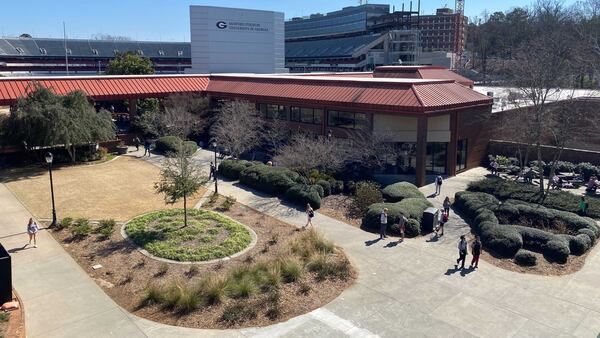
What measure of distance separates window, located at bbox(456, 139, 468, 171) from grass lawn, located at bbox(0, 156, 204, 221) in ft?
64.0

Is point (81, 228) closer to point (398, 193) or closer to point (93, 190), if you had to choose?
point (93, 190)

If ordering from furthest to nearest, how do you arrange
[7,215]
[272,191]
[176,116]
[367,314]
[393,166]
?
[176,116]
[393,166]
[272,191]
[7,215]
[367,314]

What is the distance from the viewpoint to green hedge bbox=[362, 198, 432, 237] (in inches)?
894

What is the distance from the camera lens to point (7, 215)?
2433 centimetres

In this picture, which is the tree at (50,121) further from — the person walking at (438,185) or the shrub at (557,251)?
the shrub at (557,251)

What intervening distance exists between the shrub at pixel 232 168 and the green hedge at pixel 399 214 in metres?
11.1

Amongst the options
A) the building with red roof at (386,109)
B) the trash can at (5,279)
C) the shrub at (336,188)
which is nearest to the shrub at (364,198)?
the shrub at (336,188)

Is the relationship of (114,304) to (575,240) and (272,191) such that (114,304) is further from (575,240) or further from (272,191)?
(575,240)

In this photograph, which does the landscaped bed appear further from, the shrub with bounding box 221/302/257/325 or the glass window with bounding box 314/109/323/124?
the glass window with bounding box 314/109/323/124

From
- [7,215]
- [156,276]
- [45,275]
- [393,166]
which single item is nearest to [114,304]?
[156,276]

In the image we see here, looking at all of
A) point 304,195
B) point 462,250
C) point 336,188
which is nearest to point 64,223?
point 304,195

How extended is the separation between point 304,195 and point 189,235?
7.81 m

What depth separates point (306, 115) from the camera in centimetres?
3994

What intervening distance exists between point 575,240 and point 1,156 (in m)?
36.7
